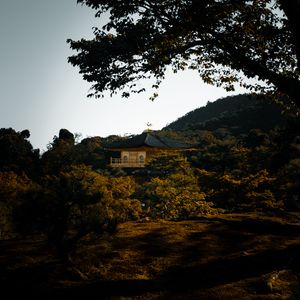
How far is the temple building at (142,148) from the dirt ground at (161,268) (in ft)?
87.3

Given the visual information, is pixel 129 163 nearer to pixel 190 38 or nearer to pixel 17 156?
pixel 17 156

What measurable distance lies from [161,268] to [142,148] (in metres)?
30.8

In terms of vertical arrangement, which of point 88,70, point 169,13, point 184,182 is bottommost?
point 184,182

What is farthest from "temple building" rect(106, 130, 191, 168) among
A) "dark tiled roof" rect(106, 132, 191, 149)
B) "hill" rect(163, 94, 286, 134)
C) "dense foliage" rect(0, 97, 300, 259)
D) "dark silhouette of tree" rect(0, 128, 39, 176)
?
"hill" rect(163, 94, 286, 134)

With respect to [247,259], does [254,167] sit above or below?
above

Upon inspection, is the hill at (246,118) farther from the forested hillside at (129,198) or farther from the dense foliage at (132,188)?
the forested hillside at (129,198)

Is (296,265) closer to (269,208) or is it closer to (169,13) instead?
Result: (169,13)

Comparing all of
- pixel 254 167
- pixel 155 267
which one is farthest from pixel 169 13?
pixel 254 167

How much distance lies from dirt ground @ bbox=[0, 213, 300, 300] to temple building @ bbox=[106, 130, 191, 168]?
26.6 metres

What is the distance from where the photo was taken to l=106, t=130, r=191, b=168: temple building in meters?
38.1

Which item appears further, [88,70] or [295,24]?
[88,70]

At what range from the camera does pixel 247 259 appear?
8.58 meters

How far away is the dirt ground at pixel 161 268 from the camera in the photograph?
6.60 metres

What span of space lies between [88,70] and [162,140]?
31.7 metres
